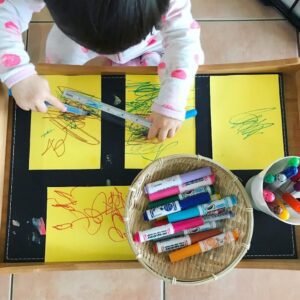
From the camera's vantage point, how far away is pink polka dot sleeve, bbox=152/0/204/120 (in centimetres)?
54

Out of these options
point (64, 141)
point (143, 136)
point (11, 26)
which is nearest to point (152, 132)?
point (143, 136)

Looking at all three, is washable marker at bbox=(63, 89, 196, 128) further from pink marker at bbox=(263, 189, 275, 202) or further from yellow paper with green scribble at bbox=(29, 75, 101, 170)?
pink marker at bbox=(263, 189, 275, 202)

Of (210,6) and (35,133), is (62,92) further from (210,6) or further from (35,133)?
(210,6)

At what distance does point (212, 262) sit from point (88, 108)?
0.28m

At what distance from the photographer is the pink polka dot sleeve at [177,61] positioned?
0.54 metres

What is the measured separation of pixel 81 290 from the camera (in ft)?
2.52

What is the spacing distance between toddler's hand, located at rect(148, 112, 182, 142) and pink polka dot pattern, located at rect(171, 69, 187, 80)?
6 cm

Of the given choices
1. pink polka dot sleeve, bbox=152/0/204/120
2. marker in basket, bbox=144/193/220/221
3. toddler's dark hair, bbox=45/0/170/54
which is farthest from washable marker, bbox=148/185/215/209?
toddler's dark hair, bbox=45/0/170/54

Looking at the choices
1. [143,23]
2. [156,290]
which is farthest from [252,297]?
[143,23]

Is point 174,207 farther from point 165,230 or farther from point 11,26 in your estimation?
point 11,26

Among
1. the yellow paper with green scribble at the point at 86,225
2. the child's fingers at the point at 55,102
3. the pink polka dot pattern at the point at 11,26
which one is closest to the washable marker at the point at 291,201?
the yellow paper with green scribble at the point at 86,225

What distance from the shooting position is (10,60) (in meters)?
0.53

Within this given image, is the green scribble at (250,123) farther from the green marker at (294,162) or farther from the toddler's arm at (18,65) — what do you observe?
the toddler's arm at (18,65)

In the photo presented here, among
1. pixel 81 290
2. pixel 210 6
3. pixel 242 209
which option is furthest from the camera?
pixel 210 6
